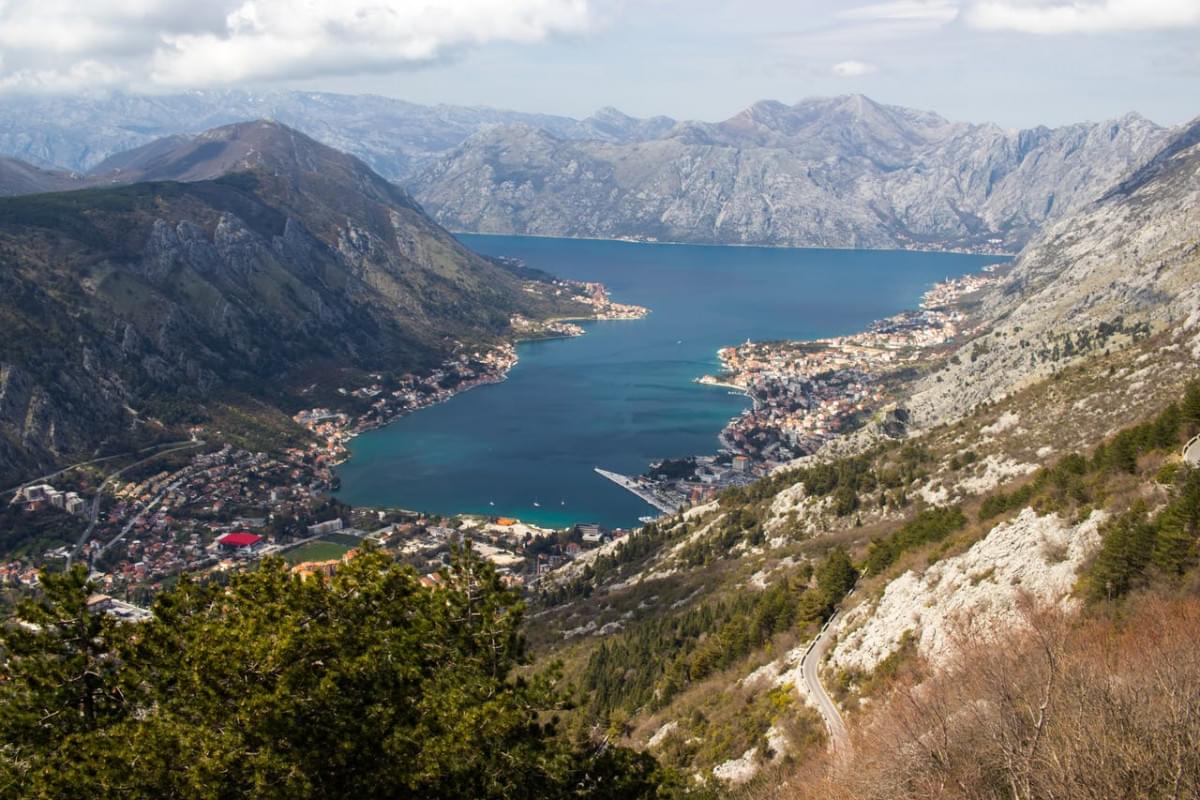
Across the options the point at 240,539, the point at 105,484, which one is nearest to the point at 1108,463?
the point at 240,539

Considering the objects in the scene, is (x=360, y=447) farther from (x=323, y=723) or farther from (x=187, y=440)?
(x=323, y=723)

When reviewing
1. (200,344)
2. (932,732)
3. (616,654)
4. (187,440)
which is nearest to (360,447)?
(187,440)

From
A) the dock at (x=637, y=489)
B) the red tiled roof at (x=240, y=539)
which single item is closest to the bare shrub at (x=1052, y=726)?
the dock at (x=637, y=489)

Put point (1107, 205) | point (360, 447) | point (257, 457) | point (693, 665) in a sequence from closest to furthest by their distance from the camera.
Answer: point (693, 665)
point (257, 457)
point (360, 447)
point (1107, 205)

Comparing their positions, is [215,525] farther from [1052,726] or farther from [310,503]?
[1052,726]

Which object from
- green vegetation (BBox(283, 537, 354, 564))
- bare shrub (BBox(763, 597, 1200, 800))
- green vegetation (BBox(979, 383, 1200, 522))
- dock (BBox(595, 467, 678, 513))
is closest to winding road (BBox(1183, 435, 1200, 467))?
green vegetation (BBox(979, 383, 1200, 522))

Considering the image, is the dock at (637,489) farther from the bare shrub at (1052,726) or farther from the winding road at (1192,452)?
the bare shrub at (1052,726)
